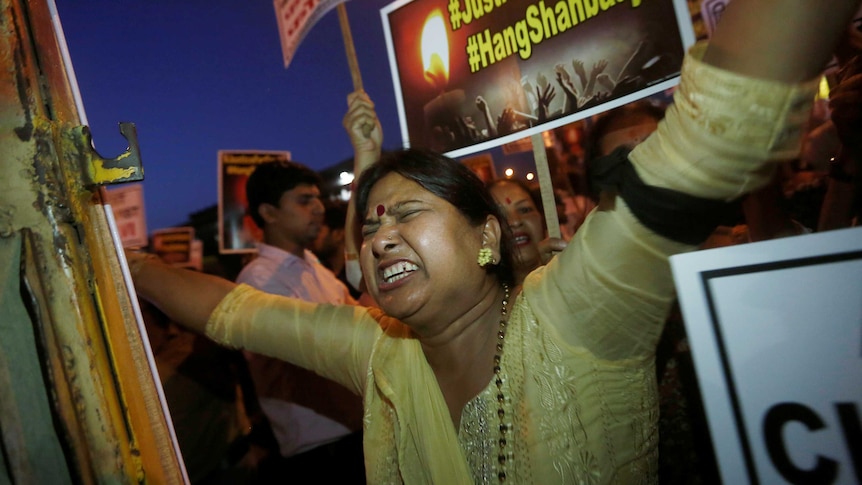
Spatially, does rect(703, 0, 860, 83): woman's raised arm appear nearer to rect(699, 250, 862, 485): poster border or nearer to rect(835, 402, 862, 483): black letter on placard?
rect(699, 250, 862, 485): poster border

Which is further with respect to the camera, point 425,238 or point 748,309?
point 425,238

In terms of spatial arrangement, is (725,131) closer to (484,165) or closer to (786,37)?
(786,37)

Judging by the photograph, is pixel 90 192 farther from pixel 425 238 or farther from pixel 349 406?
pixel 349 406

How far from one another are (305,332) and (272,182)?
1.93 metres

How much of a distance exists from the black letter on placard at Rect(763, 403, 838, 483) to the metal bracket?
3.77 feet

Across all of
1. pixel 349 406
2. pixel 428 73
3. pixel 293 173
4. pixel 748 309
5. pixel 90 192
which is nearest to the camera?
pixel 748 309

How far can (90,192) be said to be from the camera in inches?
37.6

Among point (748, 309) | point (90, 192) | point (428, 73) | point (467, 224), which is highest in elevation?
point (428, 73)

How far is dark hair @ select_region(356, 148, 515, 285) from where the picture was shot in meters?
1.46

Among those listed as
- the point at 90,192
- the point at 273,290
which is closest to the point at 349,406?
the point at 273,290

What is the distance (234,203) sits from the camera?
4.34m

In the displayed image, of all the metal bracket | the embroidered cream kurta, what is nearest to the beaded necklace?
the embroidered cream kurta

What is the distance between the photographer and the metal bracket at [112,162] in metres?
0.92

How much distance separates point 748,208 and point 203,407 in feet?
9.79
